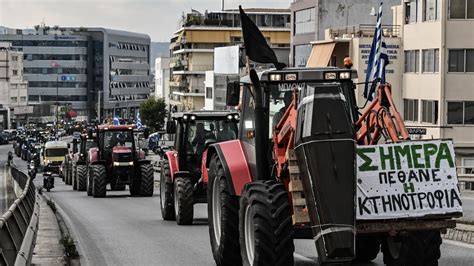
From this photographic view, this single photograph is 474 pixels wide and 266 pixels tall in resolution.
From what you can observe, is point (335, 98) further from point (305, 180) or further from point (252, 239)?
point (252, 239)

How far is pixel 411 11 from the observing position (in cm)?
5966

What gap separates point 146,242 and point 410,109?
1664 inches

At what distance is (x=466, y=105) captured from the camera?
5534cm

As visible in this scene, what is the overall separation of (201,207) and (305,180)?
54.3 ft

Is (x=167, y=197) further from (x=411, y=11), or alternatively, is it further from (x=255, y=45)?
(x=411, y=11)

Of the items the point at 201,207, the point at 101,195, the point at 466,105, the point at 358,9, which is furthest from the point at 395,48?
the point at 201,207

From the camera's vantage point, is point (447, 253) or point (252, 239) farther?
point (447, 253)

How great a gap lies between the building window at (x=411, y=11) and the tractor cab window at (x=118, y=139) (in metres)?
23.6

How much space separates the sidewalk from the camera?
16.1 m

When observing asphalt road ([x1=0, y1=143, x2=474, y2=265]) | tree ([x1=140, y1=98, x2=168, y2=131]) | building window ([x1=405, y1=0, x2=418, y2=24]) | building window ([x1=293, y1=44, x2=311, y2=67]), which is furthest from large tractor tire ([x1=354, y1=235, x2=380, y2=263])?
tree ([x1=140, y1=98, x2=168, y2=131])

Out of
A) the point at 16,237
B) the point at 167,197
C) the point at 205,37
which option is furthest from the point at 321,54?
the point at 205,37

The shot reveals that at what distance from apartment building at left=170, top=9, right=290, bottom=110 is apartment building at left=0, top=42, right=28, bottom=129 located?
4526cm

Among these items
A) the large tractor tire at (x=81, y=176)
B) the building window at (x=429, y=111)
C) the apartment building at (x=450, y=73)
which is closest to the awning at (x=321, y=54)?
the building window at (x=429, y=111)

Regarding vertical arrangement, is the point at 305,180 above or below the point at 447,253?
above
